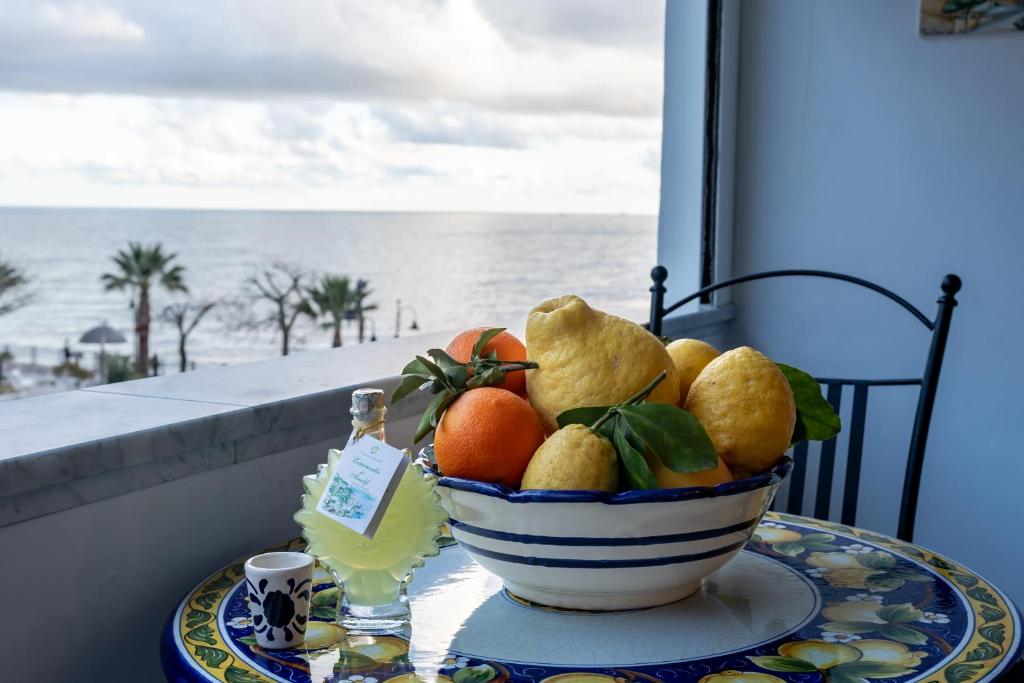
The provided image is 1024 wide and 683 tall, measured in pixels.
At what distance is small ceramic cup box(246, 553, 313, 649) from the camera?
0.72m

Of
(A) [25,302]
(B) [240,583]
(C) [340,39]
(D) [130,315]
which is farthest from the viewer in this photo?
(C) [340,39]

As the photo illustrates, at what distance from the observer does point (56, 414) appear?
94cm

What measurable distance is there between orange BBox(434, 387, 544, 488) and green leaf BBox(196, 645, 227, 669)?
0.22 meters

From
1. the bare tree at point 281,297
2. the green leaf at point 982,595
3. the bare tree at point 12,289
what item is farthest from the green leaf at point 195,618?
the bare tree at point 12,289

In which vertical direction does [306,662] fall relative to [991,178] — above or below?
below

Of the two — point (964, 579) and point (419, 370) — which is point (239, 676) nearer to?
point (419, 370)

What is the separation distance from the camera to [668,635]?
75cm

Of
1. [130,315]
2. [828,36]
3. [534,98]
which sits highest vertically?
[534,98]

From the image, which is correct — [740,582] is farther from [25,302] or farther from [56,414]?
[25,302]

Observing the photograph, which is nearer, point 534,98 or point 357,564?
point 357,564

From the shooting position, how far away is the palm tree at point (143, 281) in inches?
884

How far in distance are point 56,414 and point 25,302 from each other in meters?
27.6

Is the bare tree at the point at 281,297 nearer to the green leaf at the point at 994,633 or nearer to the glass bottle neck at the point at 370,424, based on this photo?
the glass bottle neck at the point at 370,424

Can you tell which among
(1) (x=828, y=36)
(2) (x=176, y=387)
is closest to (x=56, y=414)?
(2) (x=176, y=387)
